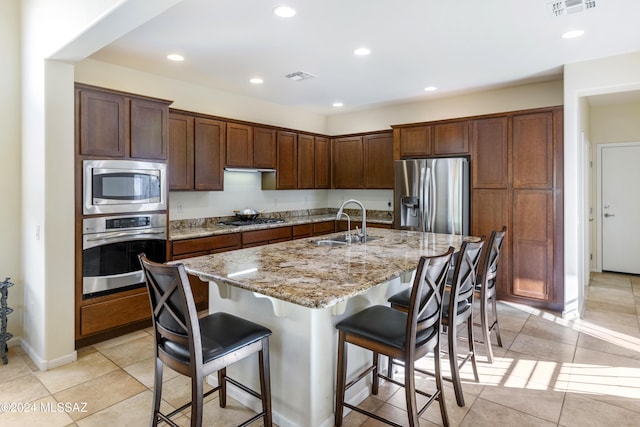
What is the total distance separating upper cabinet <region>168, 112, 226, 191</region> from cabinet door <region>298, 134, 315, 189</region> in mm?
1434

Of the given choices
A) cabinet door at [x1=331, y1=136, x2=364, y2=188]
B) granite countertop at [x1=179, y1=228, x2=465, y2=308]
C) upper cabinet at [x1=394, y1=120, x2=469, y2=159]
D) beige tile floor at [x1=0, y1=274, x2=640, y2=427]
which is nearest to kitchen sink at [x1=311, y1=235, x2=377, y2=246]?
granite countertop at [x1=179, y1=228, x2=465, y2=308]

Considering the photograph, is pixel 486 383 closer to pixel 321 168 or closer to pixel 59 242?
pixel 59 242

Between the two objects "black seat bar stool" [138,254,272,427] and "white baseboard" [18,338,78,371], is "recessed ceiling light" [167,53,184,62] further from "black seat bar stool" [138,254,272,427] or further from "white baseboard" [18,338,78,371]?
"white baseboard" [18,338,78,371]

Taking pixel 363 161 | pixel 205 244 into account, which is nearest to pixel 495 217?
pixel 363 161

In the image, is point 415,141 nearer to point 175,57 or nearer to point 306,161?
point 306,161

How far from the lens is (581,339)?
134 inches

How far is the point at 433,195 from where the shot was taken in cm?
478

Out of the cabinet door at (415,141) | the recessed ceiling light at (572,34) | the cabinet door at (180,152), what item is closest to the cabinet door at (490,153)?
the cabinet door at (415,141)

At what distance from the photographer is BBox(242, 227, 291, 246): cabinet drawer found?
4.57 m

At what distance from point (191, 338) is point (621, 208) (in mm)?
6757

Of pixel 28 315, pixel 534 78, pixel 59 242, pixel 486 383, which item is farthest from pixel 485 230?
pixel 28 315

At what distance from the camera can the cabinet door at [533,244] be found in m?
4.16

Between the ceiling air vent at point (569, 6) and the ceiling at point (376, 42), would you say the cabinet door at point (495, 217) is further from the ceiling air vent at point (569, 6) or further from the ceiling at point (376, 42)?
the ceiling air vent at point (569, 6)

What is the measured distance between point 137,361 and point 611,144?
6.99 meters
